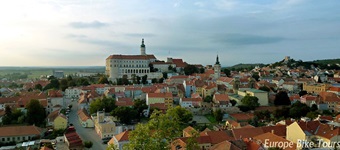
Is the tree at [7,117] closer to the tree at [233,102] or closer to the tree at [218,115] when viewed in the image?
the tree at [218,115]

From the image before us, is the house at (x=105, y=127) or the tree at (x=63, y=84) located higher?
the tree at (x=63, y=84)

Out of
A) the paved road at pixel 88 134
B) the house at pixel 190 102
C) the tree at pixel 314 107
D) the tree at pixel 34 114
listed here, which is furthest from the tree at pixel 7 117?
the tree at pixel 314 107

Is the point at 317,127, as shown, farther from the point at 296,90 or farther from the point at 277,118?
the point at 296,90

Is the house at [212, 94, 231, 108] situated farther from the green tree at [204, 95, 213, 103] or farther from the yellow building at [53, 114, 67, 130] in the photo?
the yellow building at [53, 114, 67, 130]

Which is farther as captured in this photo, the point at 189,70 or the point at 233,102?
the point at 189,70

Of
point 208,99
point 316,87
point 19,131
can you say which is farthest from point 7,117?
point 316,87

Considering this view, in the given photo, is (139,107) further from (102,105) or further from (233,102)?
(233,102)
